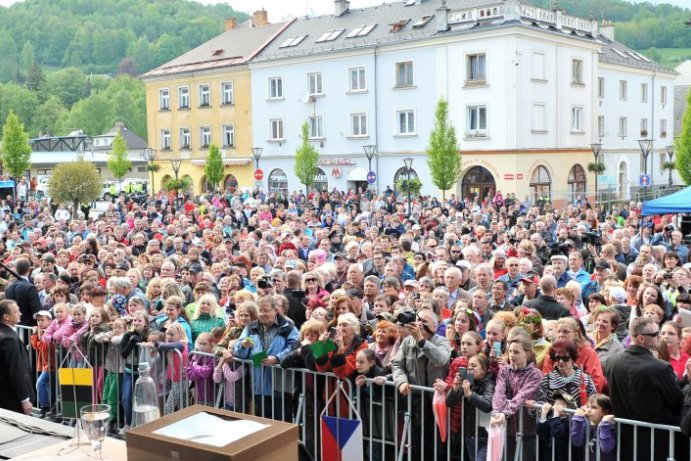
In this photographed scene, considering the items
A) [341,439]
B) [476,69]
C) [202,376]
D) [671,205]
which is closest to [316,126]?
[476,69]

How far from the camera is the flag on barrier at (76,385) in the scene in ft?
25.8

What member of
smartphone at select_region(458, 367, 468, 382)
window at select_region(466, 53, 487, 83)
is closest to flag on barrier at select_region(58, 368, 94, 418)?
smartphone at select_region(458, 367, 468, 382)

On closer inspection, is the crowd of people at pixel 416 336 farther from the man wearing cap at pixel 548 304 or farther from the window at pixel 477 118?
the window at pixel 477 118

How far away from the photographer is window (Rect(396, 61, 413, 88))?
1587 inches

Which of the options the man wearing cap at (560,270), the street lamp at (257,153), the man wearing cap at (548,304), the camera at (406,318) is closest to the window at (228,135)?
the street lamp at (257,153)

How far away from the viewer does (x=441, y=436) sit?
6.18 meters

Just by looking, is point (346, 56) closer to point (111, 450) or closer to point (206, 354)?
point (206, 354)

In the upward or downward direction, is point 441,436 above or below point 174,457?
below

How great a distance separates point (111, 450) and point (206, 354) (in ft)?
14.2

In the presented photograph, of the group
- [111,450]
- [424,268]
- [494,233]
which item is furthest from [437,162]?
[111,450]

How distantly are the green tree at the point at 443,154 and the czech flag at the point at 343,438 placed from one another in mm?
30315

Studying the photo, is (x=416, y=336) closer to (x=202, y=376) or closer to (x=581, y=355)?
(x=581, y=355)

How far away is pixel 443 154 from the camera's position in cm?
3572

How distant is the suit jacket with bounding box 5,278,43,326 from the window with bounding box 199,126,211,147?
135 ft
